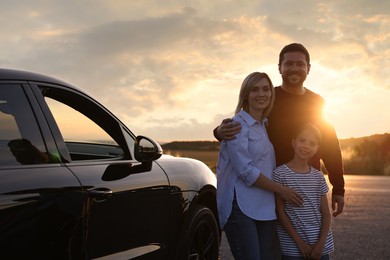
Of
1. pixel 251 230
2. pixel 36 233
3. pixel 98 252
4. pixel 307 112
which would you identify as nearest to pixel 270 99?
pixel 307 112

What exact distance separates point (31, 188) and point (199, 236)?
229cm

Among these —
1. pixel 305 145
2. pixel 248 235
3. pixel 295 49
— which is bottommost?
pixel 248 235

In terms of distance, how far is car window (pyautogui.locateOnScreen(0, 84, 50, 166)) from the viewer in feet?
11.0

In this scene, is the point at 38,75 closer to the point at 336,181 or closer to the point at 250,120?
the point at 250,120

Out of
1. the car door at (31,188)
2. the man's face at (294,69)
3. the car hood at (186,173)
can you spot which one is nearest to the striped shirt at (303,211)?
the man's face at (294,69)

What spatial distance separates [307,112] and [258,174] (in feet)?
3.03

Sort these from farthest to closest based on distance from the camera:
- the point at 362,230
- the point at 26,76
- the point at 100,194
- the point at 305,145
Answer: the point at 362,230, the point at 305,145, the point at 100,194, the point at 26,76

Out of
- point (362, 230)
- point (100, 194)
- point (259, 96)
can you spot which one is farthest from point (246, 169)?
point (362, 230)

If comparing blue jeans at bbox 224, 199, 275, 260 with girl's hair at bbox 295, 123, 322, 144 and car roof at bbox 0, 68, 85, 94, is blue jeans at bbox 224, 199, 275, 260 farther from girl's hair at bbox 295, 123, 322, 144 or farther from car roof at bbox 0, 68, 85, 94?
car roof at bbox 0, 68, 85, 94

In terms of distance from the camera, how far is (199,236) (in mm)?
5254

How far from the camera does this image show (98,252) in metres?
3.72

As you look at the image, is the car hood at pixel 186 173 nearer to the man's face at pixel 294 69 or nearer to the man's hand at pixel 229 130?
the man's hand at pixel 229 130

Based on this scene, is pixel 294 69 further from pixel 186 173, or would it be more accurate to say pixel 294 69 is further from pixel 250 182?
pixel 186 173

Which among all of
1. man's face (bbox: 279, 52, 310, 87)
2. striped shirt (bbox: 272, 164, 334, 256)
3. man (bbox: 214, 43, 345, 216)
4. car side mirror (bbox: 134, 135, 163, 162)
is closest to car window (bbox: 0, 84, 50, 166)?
car side mirror (bbox: 134, 135, 163, 162)
